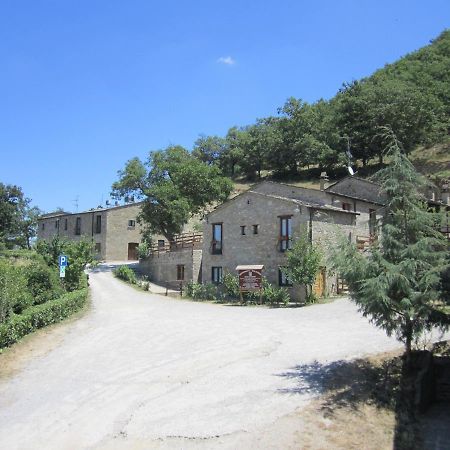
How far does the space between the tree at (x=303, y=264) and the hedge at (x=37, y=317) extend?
11397mm

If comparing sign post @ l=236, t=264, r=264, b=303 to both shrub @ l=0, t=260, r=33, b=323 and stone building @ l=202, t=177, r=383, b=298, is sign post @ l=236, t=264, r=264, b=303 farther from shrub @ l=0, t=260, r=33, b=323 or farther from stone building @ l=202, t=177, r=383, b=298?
shrub @ l=0, t=260, r=33, b=323

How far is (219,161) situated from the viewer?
83.8m

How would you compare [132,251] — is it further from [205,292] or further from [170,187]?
[205,292]

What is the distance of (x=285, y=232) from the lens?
95.2 feet

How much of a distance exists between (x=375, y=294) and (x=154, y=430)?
5.48 m

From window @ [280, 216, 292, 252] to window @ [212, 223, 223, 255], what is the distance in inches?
214

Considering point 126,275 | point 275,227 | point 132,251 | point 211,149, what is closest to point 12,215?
point 132,251

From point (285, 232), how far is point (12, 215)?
34547 mm

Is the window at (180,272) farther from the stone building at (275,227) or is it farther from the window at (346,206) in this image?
the window at (346,206)

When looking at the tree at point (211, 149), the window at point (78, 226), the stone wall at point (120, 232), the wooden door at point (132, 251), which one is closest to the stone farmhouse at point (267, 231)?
the stone wall at point (120, 232)

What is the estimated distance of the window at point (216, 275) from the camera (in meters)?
32.9

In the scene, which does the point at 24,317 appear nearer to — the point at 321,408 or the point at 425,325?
the point at 321,408

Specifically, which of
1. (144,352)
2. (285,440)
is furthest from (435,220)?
(144,352)

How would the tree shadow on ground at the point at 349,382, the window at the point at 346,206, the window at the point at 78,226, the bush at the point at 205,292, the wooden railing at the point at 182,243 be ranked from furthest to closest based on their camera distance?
the window at the point at 78,226, the wooden railing at the point at 182,243, the window at the point at 346,206, the bush at the point at 205,292, the tree shadow on ground at the point at 349,382
